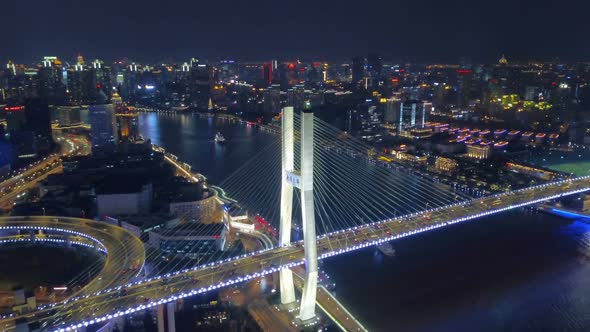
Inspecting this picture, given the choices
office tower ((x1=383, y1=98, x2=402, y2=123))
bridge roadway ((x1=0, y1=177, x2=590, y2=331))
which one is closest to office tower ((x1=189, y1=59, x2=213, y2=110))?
office tower ((x1=383, y1=98, x2=402, y2=123))

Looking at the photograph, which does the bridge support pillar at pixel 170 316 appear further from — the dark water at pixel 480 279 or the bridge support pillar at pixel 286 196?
the dark water at pixel 480 279

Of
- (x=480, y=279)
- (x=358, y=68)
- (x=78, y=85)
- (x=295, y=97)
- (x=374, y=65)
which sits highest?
(x=374, y=65)

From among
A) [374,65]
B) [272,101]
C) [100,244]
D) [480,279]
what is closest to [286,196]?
[100,244]

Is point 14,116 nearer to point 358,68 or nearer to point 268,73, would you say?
point 268,73

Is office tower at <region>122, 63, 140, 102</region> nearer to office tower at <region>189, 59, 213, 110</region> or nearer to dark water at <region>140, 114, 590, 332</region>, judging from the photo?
office tower at <region>189, 59, 213, 110</region>

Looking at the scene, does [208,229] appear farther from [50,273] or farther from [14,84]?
[14,84]

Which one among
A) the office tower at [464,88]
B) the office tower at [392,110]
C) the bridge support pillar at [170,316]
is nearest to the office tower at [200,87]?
the office tower at [392,110]
